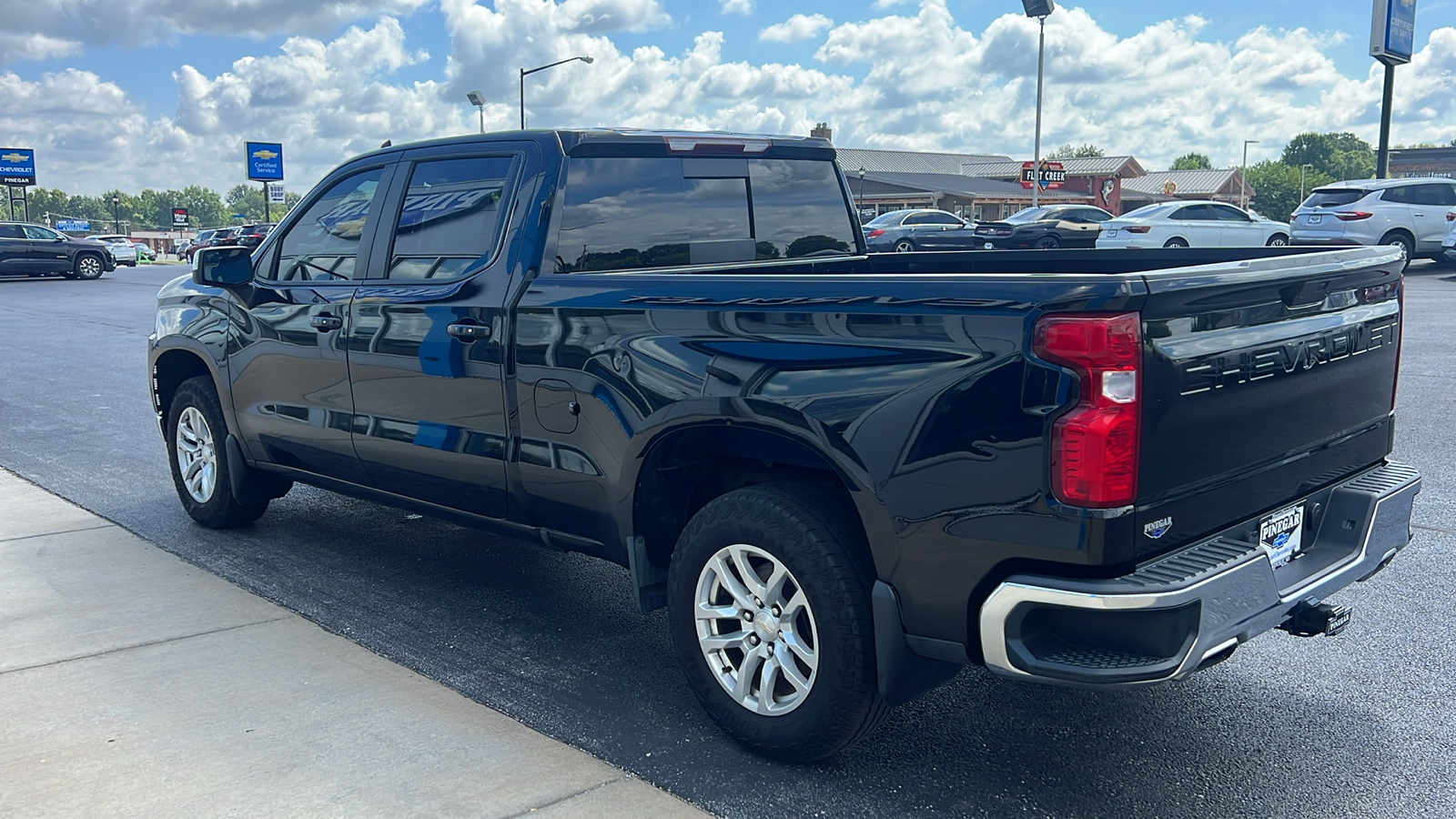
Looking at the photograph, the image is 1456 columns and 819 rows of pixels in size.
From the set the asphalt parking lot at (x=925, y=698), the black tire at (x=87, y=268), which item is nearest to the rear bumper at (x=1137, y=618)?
the asphalt parking lot at (x=925, y=698)

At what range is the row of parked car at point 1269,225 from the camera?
2279cm

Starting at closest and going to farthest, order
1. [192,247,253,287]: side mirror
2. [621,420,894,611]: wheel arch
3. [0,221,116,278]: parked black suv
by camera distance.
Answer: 1. [621,420,894,611]: wheel arch
2. [192,247,253,287]: side mirror
3. [0,221,116,278]: parked black suv

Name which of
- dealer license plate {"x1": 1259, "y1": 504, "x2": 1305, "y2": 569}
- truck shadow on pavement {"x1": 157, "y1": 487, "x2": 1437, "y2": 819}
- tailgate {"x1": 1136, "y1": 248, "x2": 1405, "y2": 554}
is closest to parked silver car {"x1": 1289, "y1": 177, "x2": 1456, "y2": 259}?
truck shadow on pavement {"x1": 157, "y1": 487, "x2": 1437, "y2": 819}

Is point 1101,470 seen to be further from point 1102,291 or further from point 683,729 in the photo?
point 683,729

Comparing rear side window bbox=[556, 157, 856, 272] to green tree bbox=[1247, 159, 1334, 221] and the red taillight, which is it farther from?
green tree bbox=[1247, 159, 1334, 221]

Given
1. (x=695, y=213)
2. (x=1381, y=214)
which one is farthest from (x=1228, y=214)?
(x=695, y=213)

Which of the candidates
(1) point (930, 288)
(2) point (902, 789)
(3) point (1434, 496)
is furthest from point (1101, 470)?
(3) point (1434, 496)

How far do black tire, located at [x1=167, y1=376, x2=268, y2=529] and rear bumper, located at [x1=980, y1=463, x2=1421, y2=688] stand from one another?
431 centimetres

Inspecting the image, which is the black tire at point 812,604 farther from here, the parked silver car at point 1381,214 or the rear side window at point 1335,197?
the rear side window at point 1335,197

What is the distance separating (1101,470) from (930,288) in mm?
618

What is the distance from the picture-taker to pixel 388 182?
4895 mm

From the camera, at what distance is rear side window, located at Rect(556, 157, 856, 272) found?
4.31 metres

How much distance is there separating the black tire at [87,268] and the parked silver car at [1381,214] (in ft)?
104

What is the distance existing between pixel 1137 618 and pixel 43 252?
120ft
